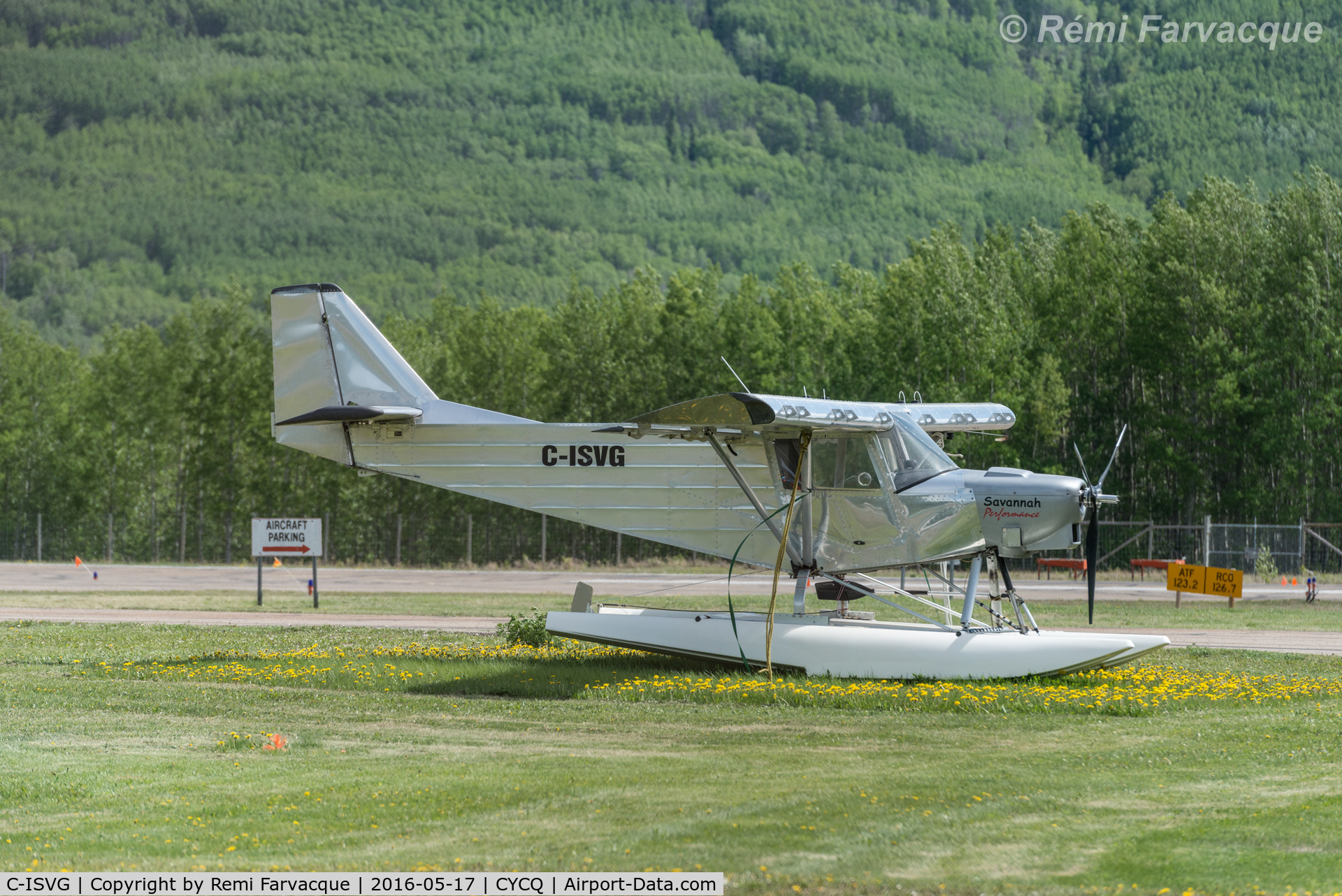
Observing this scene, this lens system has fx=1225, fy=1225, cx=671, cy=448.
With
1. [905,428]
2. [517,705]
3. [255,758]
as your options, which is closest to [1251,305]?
[905,428]

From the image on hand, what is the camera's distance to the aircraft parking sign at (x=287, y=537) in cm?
2603

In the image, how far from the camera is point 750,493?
15578mm

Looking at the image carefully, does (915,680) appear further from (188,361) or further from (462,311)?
(462,311)

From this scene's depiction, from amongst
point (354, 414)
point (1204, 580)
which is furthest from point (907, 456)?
point (1204, 580)

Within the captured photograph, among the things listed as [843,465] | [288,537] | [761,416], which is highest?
[761,416]

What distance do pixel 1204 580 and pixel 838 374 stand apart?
83.1 feet

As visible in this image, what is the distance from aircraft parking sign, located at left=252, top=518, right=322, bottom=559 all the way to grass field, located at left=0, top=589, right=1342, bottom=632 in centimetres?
126

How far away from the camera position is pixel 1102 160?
580 feet

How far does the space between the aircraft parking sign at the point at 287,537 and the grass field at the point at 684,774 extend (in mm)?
9825

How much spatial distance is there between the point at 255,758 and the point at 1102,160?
184436mm

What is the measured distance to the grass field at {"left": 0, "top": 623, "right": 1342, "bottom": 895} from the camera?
23.1 ft
